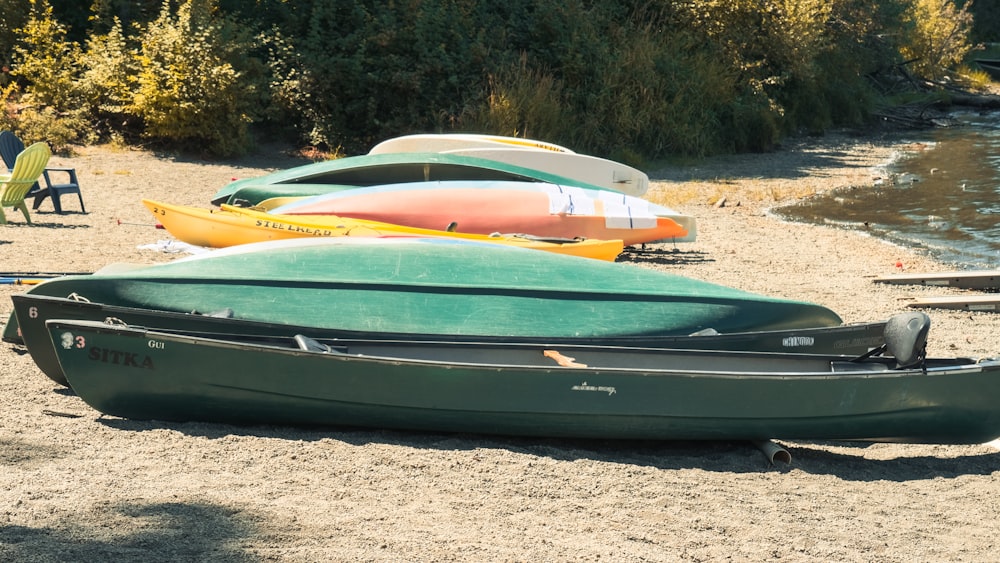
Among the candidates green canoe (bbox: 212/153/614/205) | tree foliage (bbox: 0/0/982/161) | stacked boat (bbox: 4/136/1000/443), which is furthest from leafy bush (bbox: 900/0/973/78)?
stacked boat (bbox: 4/136/1000/443)

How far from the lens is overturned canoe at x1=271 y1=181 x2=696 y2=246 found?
34.1 feet

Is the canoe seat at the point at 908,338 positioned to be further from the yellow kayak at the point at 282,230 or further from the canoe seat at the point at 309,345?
the yellow kayak at the point at 282,230

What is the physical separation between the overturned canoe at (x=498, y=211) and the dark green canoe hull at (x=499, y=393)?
196 inches

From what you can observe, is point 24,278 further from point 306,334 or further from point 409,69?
point 409,69

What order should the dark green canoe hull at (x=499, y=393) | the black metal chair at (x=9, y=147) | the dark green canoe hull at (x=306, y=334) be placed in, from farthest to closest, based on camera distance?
the black metal chair at (x=9, y=147), the dark green canoe hull at (x=306, y=334), the dark green canoe hull at (x=499, y=393)

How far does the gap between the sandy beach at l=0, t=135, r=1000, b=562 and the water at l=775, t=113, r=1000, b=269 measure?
292 inches

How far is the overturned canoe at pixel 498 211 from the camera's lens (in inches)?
410

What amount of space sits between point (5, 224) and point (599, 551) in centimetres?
895

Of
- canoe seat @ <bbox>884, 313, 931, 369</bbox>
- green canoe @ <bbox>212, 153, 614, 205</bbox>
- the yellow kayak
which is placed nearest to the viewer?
canoe seat @ <bbox>884, 313, 931, 369</bbox>

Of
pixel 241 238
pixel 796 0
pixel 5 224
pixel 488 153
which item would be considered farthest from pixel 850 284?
pixel 796 0

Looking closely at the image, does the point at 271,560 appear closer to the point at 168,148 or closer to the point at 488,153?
the point at 488,153

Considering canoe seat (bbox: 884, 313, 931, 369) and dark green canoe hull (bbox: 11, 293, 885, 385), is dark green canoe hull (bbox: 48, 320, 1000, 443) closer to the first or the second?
canoe seat (bbox: 884, 313, 931, 369)

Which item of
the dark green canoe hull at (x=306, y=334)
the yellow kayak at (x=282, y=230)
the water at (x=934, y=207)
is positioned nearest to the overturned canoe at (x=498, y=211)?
the yellow kayak at (x=282, y=230)

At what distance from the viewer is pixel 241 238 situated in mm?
9672
